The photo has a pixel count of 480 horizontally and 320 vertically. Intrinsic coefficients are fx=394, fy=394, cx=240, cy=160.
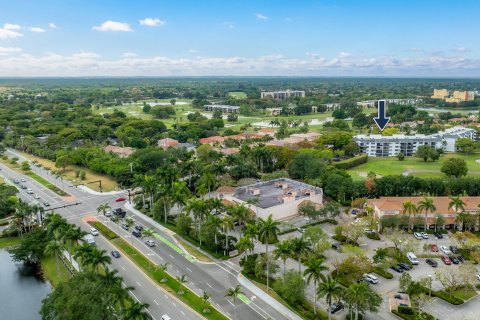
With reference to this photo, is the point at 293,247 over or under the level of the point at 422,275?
over

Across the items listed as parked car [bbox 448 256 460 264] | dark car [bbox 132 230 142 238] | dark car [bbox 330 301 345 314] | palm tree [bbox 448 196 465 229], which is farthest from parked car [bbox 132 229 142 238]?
palm tree [bbox 448 196 465 229]

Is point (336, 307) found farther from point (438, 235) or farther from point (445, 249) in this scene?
point (438, 235)

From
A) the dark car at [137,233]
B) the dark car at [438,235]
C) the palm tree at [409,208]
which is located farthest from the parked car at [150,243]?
the dark car at [438,235]

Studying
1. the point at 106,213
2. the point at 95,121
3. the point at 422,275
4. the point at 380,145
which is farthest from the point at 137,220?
the point at 95,121

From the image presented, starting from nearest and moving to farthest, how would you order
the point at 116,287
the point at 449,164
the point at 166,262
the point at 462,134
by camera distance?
the point at 116,287 → the point at 166,262 → the point at 449,164 → the point at 462,134

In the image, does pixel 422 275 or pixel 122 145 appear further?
pixel 122 145

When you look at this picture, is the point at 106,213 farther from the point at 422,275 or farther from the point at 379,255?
the point at 422,275

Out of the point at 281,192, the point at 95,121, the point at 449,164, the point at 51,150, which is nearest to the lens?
the point at 281,192
